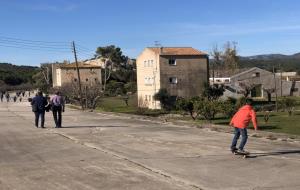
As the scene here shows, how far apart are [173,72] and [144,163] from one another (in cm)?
6312

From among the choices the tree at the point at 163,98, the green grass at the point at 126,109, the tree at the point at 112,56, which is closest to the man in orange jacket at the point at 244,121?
the green grass at the point at 126,109

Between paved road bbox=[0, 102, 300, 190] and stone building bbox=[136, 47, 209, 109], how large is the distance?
55.7 m

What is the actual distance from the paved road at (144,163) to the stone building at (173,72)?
55656 mm

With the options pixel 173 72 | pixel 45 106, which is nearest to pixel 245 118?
pixel 45 106

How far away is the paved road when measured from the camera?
9.74m

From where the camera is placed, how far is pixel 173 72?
246 feet

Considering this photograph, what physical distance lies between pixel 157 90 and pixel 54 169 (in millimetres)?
62289

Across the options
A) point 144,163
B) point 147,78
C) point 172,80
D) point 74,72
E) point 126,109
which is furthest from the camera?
point 74,72

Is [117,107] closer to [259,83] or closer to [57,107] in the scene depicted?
[259,83]

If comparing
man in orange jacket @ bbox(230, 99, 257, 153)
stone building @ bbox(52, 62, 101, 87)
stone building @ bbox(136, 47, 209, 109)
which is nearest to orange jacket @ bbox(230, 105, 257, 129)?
man in orange jacket @ bbox(230, 99, 257, 153)

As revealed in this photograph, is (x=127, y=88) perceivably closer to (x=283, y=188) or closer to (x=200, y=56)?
(x=200, y=56)

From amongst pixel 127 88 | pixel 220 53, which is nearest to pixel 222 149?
pixel 127 88

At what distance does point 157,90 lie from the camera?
7362 cm

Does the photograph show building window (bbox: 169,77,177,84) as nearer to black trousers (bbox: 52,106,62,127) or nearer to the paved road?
black trousers (bbox: 52,106,62,127)
